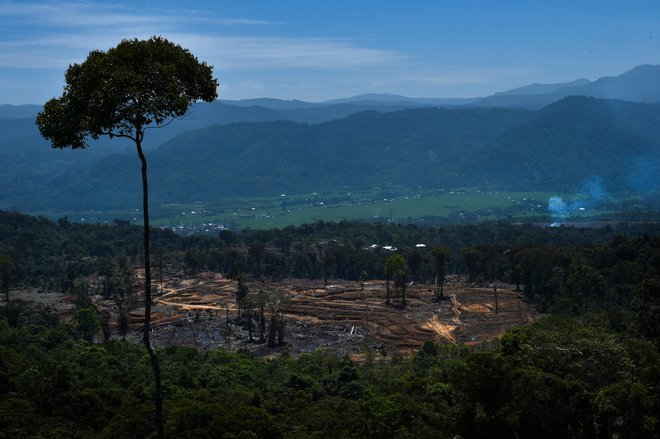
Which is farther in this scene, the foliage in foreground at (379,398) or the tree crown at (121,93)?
the foliage in foreground at (379,398)

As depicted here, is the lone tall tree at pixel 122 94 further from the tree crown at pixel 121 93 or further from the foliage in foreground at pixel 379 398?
the foliage in foreground at pixel 379 398

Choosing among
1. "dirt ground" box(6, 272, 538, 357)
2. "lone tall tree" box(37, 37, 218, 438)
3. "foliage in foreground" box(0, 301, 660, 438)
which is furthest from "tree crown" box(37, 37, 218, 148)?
"dirt ground" box(6, 272, 538, 357)

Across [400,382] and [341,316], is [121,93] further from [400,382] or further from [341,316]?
[341,316]

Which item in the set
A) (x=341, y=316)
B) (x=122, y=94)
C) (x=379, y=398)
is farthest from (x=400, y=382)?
(x=341, y=316)

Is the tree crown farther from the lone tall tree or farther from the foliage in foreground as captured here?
the foliage in foreground

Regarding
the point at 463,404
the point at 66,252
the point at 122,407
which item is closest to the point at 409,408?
the point at 463,404

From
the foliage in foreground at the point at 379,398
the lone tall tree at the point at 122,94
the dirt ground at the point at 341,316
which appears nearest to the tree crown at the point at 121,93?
the lone tall tree at the point at 122,94
